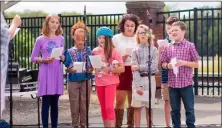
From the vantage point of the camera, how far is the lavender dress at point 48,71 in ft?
25.4

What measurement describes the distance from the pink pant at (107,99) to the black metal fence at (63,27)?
6932mm

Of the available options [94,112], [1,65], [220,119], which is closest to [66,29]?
[94,112]

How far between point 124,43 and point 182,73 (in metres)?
1.04

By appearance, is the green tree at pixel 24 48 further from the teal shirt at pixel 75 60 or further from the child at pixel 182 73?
the child at pixel 182 73

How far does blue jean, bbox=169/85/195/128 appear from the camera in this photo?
765 centimetres

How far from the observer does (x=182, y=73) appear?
25.1 ft

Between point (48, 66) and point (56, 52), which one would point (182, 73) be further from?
point (48, 66)

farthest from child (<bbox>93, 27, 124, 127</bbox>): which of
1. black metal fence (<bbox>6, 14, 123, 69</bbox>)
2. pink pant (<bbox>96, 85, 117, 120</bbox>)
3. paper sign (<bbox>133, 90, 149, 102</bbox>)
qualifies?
black metal fence (<bbox>6, 14, 123, 69</bbox>)

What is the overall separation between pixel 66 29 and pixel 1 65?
39.9 feet

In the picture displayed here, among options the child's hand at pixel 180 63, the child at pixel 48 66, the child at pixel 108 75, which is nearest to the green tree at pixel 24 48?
the child at pixel 48 66

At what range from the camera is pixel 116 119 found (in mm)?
8211

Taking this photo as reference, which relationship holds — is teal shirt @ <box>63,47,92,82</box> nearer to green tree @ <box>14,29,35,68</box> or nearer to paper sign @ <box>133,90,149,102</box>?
paper sign @ <box>133,90,149,102</box>

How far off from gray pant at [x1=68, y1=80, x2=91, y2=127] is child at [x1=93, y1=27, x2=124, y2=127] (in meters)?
0.31

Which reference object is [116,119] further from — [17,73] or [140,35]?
[17,73]
